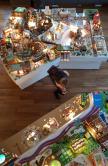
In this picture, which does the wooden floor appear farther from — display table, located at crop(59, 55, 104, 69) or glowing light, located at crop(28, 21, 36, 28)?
glowing light, located at crop(28, 21, 36, 28)

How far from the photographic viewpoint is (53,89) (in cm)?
646

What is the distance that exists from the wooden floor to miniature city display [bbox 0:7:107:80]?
62 cm

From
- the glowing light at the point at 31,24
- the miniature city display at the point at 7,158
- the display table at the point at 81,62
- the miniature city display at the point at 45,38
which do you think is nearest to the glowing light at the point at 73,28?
the miniature city display at the point at 45,38

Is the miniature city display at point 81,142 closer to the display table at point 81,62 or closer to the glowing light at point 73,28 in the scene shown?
the display table at point 81,62

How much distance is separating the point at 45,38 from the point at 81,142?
254cm

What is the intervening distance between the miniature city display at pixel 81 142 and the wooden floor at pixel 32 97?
Result: 1249mm

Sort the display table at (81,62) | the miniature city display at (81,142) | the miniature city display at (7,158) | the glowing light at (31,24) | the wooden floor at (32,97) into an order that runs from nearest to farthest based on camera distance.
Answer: the miniature city display at (7,158) < the miniature city display at (81,142) < the wooden floor at (32,97) < the display table at (81,62) < the glowing light at (31,24)

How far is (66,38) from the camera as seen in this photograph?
258 inches

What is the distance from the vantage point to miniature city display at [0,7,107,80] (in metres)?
6.02

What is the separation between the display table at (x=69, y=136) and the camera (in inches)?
183

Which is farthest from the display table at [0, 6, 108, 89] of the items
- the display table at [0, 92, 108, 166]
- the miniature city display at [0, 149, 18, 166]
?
the miniature city display at [0, 149, 18, 166]

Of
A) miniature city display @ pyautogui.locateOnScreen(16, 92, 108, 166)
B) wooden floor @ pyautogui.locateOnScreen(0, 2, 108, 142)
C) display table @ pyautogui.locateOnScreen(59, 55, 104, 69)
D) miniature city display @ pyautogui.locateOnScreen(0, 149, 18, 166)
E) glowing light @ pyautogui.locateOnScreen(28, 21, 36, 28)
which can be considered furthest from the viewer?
glowing light @ pyautogui.locateOnScreen(28, 21, 36, 28)

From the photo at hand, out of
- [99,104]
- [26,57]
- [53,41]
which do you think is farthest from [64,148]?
[53,41]

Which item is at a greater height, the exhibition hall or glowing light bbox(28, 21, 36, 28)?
glowing light bbox(28, 21, 36, 28)
